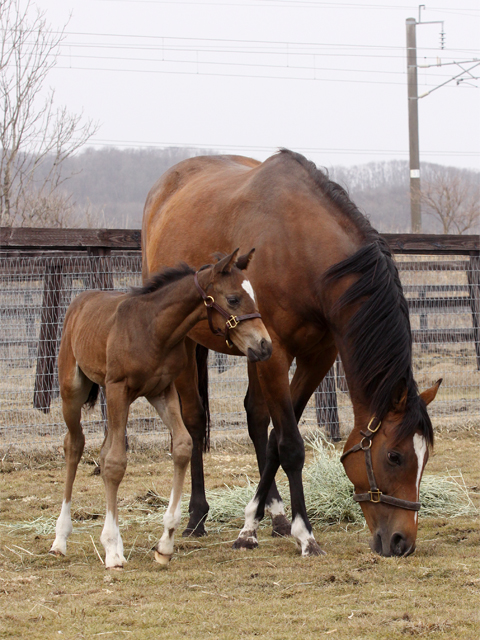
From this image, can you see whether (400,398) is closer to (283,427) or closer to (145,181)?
(283,427)

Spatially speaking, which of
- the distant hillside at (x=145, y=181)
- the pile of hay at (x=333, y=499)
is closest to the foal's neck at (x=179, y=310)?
the pile of hay at (x=333, y=499)

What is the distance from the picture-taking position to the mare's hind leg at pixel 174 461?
362cm

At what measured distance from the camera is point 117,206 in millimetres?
47438

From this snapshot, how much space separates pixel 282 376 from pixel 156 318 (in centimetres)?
79

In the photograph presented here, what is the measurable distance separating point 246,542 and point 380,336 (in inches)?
57.1

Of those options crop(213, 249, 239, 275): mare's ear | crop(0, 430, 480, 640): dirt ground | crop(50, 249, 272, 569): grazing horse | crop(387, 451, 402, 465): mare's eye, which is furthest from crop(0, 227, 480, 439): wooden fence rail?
crop(387, 451, 402, 465): mare's eye

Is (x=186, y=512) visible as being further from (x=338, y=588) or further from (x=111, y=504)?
(x=338, y=588)

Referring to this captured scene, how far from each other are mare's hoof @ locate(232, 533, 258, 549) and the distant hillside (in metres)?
→ 38.8

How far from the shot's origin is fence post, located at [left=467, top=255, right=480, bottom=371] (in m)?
8.23

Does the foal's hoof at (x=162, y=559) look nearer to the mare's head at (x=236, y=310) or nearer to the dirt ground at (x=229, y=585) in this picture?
the dirt ground at (x=229, y=585)

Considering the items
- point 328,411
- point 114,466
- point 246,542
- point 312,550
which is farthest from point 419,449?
point 328,411

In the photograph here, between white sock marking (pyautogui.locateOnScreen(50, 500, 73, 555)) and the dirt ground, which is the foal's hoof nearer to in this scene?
the dirt ground

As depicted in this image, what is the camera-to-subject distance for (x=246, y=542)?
4.03 metres

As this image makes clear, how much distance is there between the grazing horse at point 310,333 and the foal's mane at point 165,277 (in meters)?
0.56
